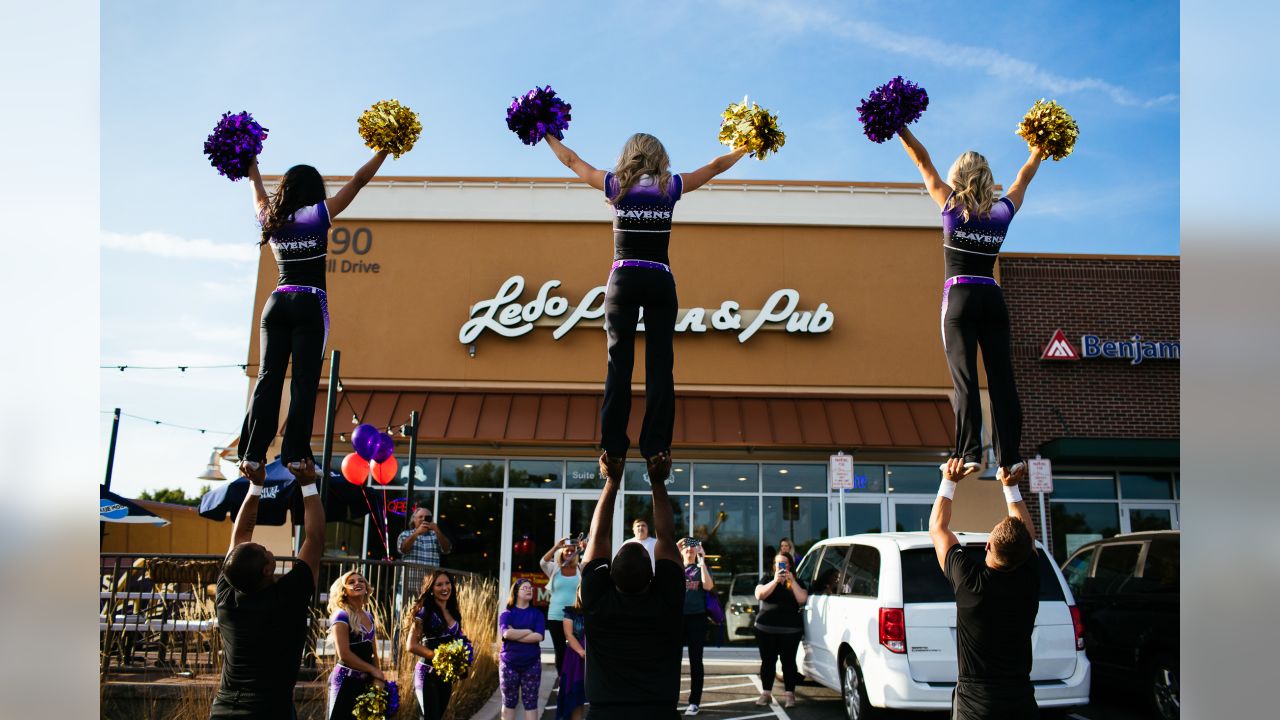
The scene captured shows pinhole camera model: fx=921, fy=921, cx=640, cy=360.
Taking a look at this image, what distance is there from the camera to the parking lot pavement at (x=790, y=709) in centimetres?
856

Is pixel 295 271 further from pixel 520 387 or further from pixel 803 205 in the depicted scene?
pixel 803 205

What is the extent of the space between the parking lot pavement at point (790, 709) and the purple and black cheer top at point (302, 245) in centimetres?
607

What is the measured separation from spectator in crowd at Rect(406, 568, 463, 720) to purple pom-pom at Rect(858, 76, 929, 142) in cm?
475

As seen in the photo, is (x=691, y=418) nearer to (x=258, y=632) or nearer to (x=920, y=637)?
(x=920, y=637)

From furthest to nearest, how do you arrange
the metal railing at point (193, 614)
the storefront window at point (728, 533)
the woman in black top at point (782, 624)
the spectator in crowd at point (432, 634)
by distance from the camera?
1. the storefront window at point (728, 533)
2. the woman in black top at point (782, 624)
3. the metal railing at point (193, 614)
4. the spectator in crowd at point (432, 634)

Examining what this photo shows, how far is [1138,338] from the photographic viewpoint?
16828mm

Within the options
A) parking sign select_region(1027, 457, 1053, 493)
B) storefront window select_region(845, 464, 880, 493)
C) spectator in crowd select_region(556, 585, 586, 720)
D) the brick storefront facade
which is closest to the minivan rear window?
spectator in crowd select_region(556, 585, 586, 720)

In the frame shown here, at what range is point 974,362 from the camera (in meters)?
4.71

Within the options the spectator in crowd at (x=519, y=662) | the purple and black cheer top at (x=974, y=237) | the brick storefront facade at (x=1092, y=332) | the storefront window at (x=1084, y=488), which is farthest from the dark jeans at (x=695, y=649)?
the storefront window at (x=1084, y=488)

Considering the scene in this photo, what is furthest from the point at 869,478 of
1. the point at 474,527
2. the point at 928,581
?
the point at 928,581

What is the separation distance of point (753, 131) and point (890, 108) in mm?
734

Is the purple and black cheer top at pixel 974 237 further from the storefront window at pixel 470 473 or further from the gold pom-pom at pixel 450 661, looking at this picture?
the storefront window at pixel 470 473
